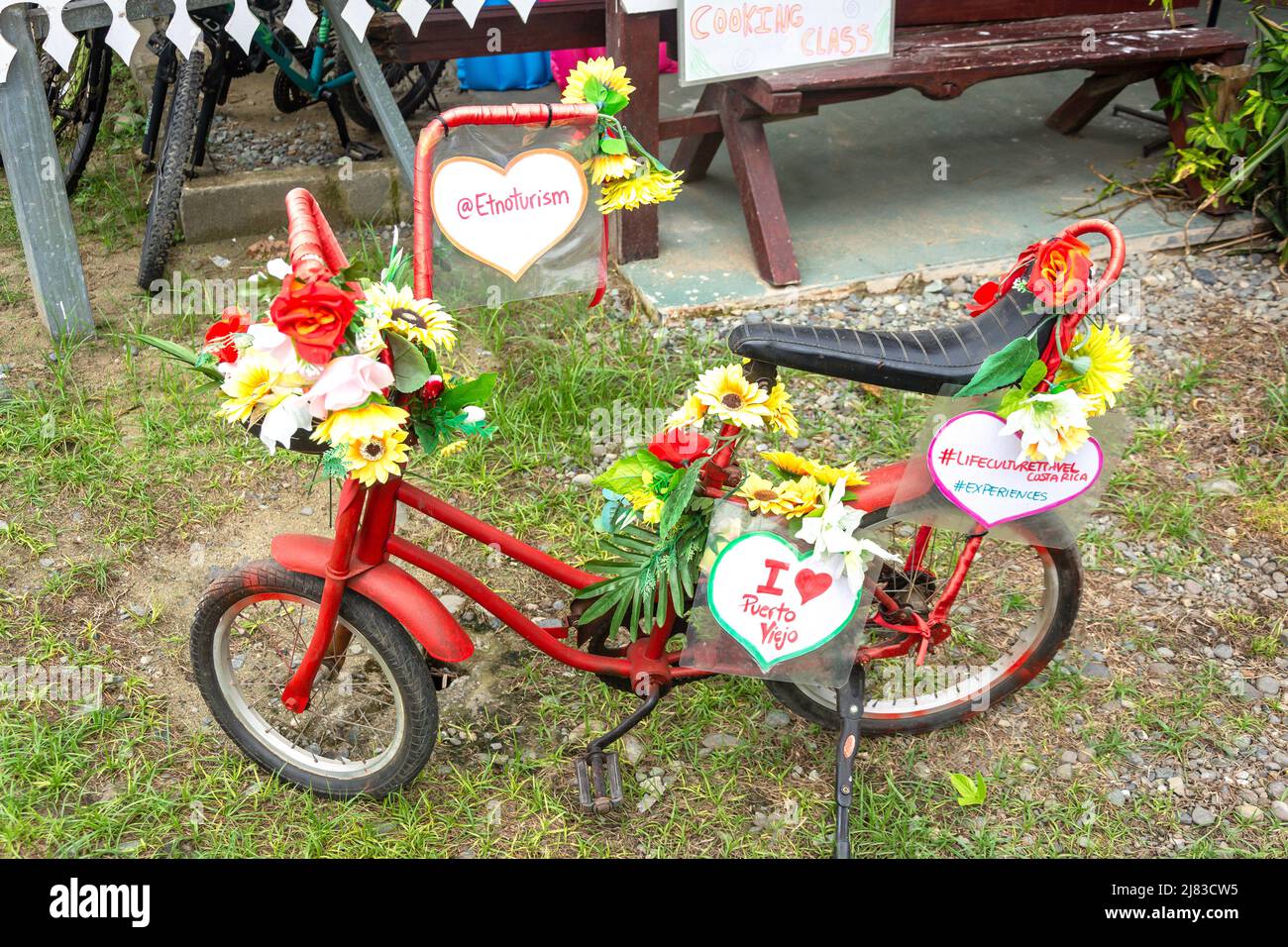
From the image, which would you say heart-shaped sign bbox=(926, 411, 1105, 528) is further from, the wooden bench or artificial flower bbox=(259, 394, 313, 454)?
the wooden bench

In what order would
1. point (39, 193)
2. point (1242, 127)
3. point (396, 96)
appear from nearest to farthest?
point (39, 193) < point (1242, 127) < point (396, 96)

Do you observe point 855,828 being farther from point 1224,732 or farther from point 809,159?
point 809,159

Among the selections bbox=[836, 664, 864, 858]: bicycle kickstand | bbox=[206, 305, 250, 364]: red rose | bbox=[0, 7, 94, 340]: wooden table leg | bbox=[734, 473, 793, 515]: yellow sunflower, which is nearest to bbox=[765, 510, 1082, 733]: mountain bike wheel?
bbox=[836, 664, 864, 858]: bicycle kickstand

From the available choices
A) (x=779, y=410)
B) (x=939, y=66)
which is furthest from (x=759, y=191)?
(x=779, y=410)

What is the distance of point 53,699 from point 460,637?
116 centimetres

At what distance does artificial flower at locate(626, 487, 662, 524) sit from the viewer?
82.4 inches

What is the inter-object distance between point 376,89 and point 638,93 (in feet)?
2.93

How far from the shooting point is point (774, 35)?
12.6 feet

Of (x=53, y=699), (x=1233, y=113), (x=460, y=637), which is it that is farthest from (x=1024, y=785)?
(x=1233, y=113)

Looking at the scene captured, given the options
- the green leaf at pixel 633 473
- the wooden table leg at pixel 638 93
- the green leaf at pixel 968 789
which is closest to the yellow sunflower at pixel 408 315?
the green leaf at pixel 633 473

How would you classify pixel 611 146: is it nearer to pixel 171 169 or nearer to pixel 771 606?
pixel 771 606

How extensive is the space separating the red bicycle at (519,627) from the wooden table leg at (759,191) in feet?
4.57

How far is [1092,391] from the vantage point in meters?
1.94

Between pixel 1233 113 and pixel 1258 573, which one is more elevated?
pixel 1233 113
